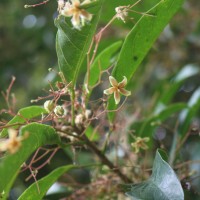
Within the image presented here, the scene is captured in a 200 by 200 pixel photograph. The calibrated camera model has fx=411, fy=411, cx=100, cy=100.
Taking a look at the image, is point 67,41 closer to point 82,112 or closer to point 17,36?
point 82,112

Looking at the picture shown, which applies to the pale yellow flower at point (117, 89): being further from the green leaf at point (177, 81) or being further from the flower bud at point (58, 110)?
the green leaf at point (177, 81)

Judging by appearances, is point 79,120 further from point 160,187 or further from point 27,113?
point 160,187

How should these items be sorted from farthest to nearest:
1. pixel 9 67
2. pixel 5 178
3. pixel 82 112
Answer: pixel 9 67
pixel 82 112
pixel 5 178

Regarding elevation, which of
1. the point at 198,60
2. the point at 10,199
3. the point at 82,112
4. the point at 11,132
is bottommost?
Result: the point at 198,60

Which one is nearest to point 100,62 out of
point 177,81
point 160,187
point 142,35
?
point 142,35

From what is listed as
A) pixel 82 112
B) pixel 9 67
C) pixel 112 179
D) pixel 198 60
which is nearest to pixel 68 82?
pixel 82 112

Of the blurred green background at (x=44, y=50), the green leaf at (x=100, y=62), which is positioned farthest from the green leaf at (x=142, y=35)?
the blurred green background at (x=44, y=50)
